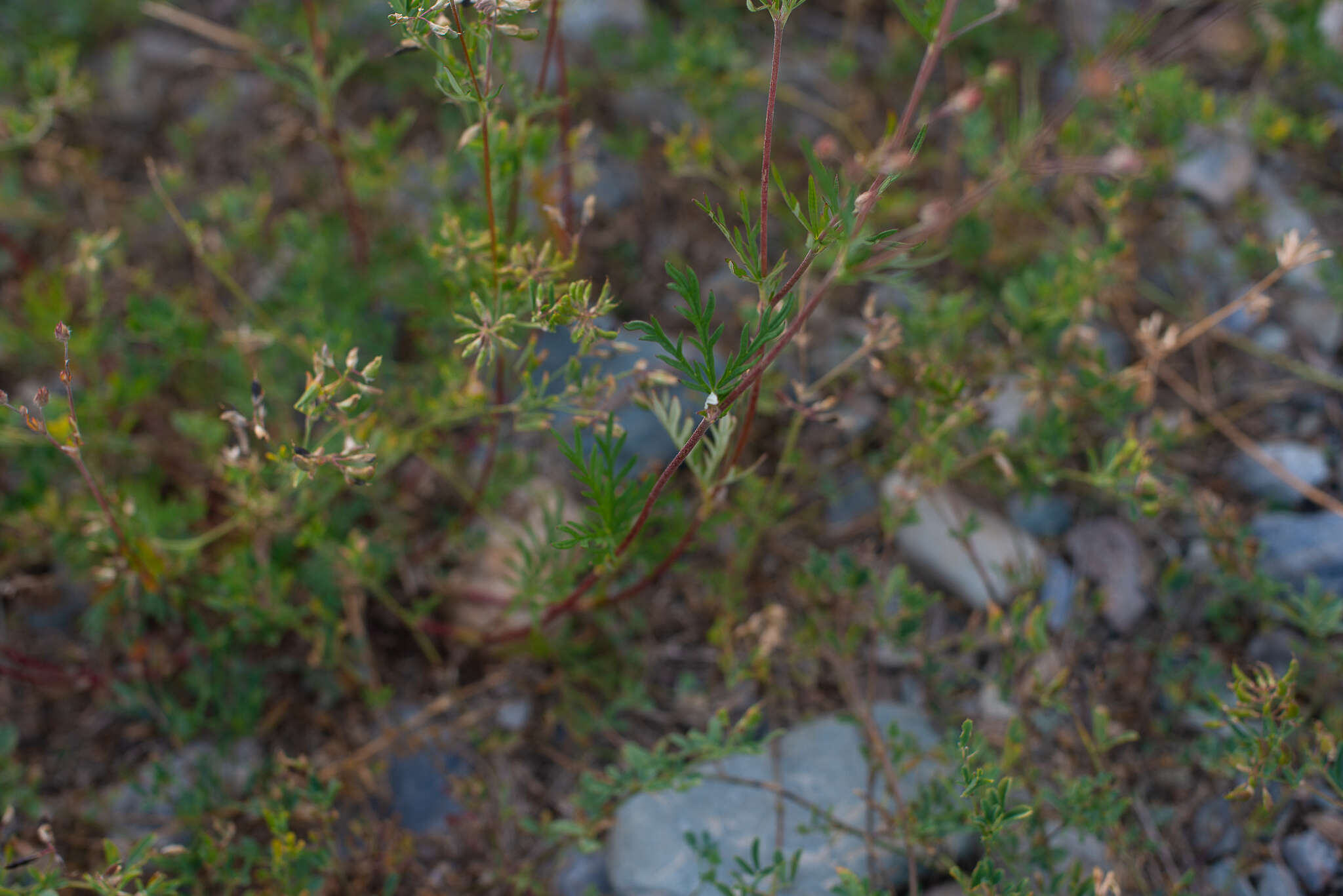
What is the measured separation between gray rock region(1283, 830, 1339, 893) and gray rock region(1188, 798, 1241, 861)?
0.12 m

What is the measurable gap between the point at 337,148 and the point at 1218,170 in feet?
10.8

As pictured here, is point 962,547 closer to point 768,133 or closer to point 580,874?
point 580,874

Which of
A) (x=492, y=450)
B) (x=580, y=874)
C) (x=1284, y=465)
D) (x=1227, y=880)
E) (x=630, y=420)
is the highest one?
(x=492, y=450)

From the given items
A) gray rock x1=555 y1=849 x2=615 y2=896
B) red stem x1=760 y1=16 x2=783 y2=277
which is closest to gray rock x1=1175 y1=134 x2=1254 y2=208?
red stem x1=760 y1=16 x2=783 y2=277

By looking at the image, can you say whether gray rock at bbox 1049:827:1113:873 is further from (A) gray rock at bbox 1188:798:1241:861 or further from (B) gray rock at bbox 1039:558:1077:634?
(B) gray rock at bbox 1039:558:1077:634

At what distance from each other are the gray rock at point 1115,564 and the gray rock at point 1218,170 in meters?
1.54

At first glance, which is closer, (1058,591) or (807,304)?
(807,304)

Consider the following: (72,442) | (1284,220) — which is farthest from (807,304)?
(1284,220)

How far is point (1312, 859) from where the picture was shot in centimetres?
235

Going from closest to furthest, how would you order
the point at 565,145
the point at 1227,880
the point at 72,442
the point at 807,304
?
the point at 807,304, the point at 72,442, the point at 1227,880, the point at 565,145

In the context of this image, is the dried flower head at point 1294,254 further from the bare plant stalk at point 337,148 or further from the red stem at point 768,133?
the bare plant stalk at point 337,148

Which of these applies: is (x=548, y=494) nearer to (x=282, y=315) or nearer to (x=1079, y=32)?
(x=282, y=315)

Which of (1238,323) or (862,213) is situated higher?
(862,213)

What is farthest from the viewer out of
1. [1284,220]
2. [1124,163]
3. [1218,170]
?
[1218,170]
